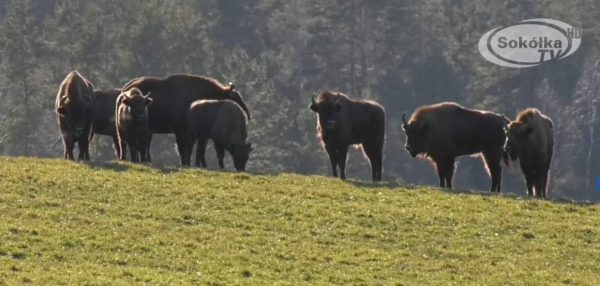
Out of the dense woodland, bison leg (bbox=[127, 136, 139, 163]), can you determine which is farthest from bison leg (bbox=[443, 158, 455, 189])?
the dense woodland

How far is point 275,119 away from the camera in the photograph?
82.0m

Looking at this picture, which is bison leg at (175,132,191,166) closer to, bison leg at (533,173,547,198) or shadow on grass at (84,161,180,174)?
shadow on grass at (84,161,180,174)

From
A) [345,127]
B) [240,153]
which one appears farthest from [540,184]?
[240,153]

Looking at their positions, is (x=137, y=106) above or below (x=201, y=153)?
above

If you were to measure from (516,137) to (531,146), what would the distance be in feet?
1.63

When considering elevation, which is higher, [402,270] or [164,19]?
[164,19]

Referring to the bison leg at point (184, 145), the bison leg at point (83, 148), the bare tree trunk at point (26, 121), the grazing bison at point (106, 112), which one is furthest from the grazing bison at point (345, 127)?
the bare tree trunk at point (26, 121)

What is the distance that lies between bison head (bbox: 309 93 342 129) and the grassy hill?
8.49 ft

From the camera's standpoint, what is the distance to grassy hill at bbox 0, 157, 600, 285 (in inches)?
792

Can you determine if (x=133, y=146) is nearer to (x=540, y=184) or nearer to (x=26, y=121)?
(x=540, y=184)

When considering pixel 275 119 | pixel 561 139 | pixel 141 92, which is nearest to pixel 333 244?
pixel 141 92

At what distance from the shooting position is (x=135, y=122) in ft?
107

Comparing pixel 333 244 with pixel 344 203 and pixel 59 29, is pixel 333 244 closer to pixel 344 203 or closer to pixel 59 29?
pixel 344 203

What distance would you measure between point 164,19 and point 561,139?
3618 centimetres
